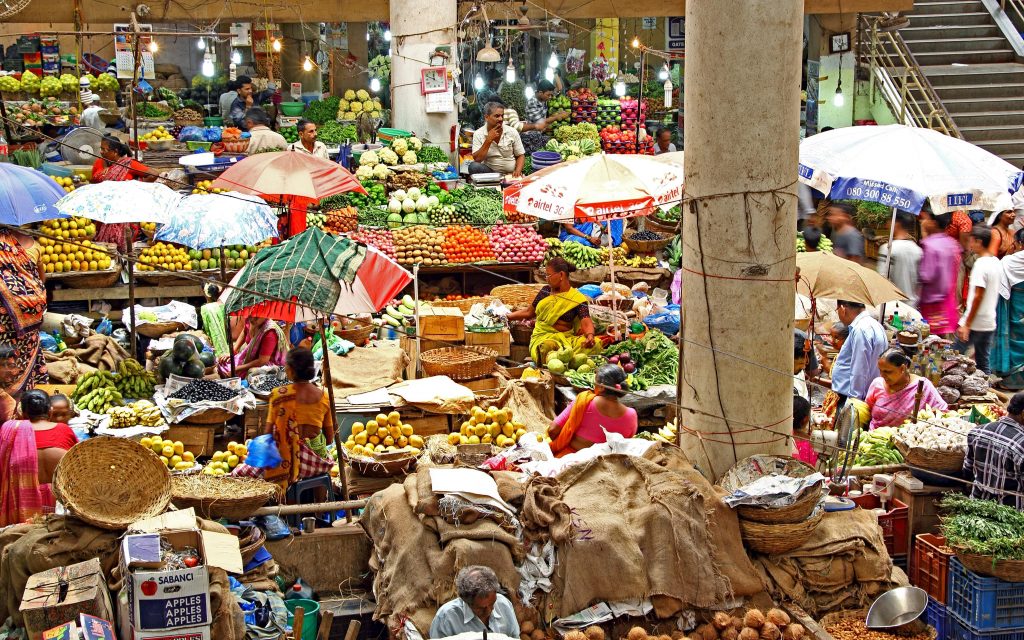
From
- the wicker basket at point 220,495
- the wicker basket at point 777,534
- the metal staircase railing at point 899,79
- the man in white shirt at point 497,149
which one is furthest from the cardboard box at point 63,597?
the metal staircase railing at point 899,79

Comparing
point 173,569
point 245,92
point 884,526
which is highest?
point 245,92

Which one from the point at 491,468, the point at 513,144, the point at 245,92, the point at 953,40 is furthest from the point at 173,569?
the point at 953,40

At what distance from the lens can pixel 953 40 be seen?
18484 mm

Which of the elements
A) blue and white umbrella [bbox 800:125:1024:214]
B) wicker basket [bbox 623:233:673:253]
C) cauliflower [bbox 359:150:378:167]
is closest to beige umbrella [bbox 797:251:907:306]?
blue and white umbrella [bbox 800:125:1024:214]

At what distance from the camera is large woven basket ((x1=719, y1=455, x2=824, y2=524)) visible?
6.00m

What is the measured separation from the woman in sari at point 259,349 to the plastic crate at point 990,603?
5.36m

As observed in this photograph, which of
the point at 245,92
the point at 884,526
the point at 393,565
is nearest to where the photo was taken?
the point at 393,565

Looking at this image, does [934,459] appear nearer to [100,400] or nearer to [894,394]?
[894,394]

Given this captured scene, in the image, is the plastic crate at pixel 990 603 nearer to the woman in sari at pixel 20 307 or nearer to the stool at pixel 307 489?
the stool at pixel 307 489

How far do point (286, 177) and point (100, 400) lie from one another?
2252mm

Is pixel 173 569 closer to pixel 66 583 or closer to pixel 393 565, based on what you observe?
pixel 66 583

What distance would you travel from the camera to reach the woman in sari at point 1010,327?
9.77m

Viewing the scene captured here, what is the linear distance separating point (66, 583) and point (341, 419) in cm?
355

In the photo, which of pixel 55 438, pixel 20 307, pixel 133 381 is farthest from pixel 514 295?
pixel 55 438
